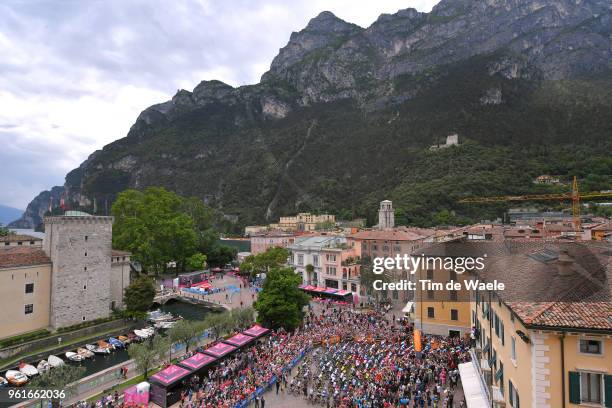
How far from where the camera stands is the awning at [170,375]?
24056 mm

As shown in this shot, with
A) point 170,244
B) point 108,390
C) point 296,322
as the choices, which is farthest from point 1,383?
point 170,244

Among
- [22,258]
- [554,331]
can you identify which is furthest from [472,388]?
[22,258]

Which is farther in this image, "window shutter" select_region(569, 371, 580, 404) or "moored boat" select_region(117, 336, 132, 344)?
"moored boat" select_region(117, 336, 132, 344)

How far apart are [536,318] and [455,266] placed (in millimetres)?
18202

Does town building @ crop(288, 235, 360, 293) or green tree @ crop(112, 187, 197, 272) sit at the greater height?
green tree @ crop(112, 187, 197, 272)

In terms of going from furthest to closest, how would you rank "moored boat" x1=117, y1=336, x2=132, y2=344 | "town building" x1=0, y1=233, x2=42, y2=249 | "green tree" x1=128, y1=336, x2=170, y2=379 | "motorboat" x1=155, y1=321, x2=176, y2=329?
"town building" x1=0, y1=233, x2=42, y2=249, "motorboat" x1=155, y1=321, x2=176, y2=329, "moored boat" x1=117, y1=336, x2=132, y2=344, "green tree" x1=128, y1=336, x2=170, y2=379

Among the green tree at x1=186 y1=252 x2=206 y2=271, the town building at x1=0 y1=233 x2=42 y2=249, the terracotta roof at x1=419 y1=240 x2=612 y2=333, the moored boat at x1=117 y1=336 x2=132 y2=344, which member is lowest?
the moored boat at x1=117 y1=336 x2=132 y2=344

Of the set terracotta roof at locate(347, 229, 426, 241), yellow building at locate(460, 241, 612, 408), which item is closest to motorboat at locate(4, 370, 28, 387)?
yellow building at locate(460, 241, 612, 408)

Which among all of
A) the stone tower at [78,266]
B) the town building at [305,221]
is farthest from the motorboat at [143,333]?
the town building at [305,221]

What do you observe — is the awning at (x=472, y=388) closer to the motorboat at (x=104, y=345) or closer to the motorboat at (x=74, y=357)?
the motorboat at (x=104, y=345)

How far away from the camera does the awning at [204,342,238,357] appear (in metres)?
28.7

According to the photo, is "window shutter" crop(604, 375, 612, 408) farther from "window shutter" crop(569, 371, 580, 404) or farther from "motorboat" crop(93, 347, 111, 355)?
"motorboat" crop(93, 347, 111, 355)

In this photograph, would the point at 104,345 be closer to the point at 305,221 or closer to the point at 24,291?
the point at 24,291

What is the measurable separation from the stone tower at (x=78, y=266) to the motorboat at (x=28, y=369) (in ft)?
24.2
